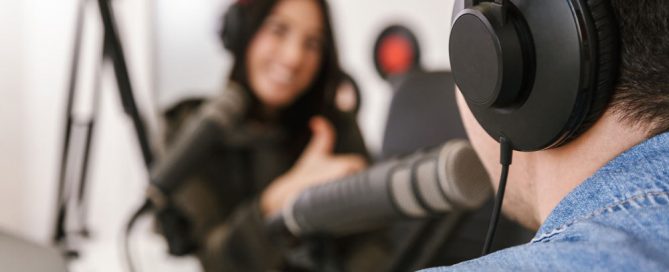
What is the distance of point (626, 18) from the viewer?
383mm

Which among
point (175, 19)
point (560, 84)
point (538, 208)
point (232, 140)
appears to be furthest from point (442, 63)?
point (560, 84)

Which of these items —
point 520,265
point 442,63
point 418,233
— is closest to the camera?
point 520,265

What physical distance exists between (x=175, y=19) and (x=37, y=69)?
1.22 feet

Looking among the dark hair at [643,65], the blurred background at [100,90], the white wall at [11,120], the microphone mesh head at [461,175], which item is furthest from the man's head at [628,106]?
the white wall at [11,120]

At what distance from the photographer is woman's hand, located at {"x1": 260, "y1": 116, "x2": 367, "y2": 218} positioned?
1.67 m

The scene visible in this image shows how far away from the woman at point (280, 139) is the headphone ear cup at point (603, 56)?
1223 millimetres

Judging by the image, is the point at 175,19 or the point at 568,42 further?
the point at 175,19

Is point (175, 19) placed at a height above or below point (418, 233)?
above

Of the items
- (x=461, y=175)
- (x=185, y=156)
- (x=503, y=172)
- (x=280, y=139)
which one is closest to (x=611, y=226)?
(x=503, y=172)

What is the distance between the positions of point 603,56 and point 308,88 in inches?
52.7

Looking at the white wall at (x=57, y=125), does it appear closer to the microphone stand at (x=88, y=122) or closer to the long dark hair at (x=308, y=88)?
the microphone stand at (x=88, y=122)

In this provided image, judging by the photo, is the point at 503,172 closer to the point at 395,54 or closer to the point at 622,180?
the point at 622,180

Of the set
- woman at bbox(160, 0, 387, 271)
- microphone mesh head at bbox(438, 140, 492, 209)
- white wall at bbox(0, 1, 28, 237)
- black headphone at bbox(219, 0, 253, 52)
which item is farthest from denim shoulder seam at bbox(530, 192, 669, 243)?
white wall at bbox(0, 1, 28, 237)

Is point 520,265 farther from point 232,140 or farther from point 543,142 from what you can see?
point 232,140
